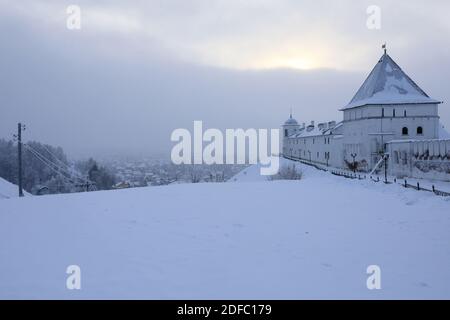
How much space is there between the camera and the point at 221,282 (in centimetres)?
593

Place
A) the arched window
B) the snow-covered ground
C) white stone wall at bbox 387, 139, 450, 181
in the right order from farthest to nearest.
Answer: the arched window, white stone wall at bbox 387, 139, 450, 181, the snow-covered ground

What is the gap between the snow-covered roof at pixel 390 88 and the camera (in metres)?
38.1

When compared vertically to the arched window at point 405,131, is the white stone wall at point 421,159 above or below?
below

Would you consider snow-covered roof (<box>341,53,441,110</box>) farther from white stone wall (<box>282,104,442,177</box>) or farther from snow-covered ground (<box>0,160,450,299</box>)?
snow-covered ground (<box>0,160,450,299</box>)

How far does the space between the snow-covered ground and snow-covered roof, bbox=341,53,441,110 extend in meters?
26.7

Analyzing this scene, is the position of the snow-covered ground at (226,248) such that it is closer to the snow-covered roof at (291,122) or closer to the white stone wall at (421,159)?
the white stone wall at (421,159)

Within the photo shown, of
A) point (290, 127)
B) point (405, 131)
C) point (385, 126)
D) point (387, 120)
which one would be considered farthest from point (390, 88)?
point (290, 127)

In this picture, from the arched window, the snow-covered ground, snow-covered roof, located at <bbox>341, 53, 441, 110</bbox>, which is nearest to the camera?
Result: the snow-covered ground

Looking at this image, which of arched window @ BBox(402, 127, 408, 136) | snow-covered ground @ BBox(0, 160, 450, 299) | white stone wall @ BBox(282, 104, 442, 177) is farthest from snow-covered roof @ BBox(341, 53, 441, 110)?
snow-covered ground @ BBox(0, 160, 450, 299)

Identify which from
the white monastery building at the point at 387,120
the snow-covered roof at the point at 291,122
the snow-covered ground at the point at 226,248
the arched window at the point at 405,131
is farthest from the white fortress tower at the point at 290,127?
the snow-covered ground at the point at 226,248

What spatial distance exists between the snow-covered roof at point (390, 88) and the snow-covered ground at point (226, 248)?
87.7 ft

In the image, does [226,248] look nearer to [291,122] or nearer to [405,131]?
[405,131]

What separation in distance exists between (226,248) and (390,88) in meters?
37.3

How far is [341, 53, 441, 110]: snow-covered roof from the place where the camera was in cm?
3809
